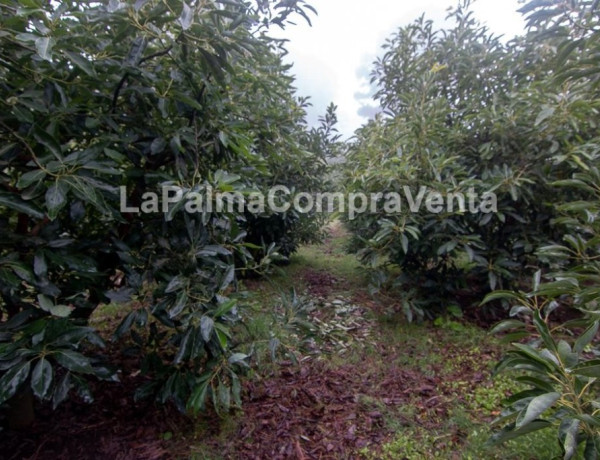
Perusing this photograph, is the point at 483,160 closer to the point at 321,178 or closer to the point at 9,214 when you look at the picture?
the point at 321,178

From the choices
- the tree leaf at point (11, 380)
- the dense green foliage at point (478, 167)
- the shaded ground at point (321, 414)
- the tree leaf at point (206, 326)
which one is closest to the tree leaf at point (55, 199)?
the tree leaf at point (11, 380)

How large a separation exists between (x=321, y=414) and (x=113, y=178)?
5.22ft

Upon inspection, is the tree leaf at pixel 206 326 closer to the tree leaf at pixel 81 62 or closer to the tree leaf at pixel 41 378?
the tree leaf at pixel 41 378

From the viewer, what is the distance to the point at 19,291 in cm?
121

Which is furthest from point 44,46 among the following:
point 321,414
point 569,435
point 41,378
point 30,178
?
point 321,414

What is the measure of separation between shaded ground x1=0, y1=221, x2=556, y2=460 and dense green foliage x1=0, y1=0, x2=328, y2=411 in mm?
279

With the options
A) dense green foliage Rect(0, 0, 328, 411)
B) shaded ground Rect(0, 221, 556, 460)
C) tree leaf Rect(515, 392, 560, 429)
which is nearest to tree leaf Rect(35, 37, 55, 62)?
dense green foliage Rect(0, 0, 328, 411)

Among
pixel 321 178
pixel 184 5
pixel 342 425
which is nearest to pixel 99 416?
pixel 342 425

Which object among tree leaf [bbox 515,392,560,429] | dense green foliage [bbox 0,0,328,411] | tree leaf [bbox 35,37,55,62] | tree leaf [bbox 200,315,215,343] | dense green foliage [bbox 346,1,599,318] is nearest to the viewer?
tree leaf [bbox 515,392,560,429]

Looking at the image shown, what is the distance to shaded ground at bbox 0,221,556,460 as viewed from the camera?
4.81 feet

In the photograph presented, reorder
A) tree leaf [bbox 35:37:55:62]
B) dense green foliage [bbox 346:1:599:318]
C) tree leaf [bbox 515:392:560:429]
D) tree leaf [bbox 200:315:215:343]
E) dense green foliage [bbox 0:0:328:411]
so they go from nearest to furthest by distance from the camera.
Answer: tree leaf [bbox 515:392:560:429] < tree leaf [bbox 35:37:55:62] < dense green foliage [bbox 0:0:328:411] < tree leaf [bbox 200:315:215:343] < dense green foliage [bbox 346:1:599:318]

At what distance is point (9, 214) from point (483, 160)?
10.6ft

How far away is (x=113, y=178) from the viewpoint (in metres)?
1.35

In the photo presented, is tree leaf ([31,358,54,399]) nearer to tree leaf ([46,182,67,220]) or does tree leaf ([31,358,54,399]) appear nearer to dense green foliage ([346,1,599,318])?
tree leaf ([46,182,67,220])
